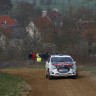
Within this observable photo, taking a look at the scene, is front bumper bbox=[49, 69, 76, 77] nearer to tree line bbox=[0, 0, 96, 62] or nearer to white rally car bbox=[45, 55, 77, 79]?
white rally car bbox=[45, 55, 77, 79]

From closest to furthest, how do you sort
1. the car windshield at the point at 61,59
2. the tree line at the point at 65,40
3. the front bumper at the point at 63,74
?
the front bumper at the point at 63,74 → the car windshield at the point at 61,59 → the tree line at the point at 65,40

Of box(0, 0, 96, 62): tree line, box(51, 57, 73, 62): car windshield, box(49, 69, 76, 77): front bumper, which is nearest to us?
box(49, 69, 76, 77): front bumper

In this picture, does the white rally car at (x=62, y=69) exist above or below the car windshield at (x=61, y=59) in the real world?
below

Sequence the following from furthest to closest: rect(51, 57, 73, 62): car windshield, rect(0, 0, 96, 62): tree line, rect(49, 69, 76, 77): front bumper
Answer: rect(0, 0, 96, 62): tree line → rect(51, 57, 73, 62): car windshield → rect(49, 69, 76, 77): front bumper

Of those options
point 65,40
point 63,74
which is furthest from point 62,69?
point 65,40

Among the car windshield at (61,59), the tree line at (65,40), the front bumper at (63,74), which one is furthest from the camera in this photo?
the tree line at (65,40)

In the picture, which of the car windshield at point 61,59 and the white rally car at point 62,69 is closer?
the white rally car at point 62,69

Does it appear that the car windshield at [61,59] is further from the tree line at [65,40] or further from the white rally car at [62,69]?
the tree line at [65,40]

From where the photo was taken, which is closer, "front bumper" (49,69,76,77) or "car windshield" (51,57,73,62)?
"front bumper" (49,69,76,77)

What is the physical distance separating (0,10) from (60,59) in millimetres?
103935

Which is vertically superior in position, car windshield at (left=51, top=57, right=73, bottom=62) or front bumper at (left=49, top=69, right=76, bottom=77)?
car windshield at (left=51, top=57, right=73, bottom=62)

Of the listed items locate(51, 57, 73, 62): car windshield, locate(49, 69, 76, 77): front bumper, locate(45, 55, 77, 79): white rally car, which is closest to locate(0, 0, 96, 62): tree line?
locate(51, 57, 73, 62): car windshield

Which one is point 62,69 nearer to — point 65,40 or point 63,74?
point 63,74

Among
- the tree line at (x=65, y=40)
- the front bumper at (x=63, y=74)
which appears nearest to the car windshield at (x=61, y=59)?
the front bumper at (x=63, y=74)
